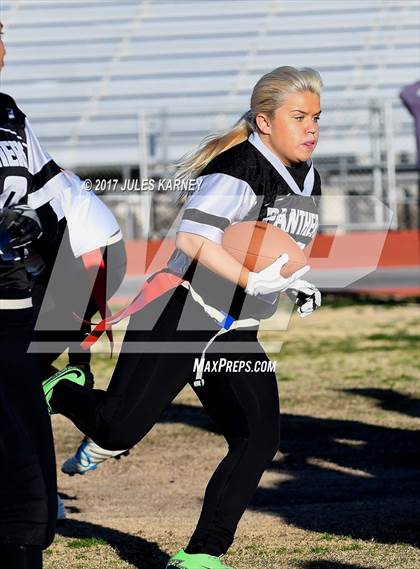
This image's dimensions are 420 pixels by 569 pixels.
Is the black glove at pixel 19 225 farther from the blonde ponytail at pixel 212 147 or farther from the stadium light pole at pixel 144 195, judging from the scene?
the stadium light pole at pixel 144 195

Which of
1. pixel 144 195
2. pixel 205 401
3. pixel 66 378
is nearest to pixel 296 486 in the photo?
pixel 66 378

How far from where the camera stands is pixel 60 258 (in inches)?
171

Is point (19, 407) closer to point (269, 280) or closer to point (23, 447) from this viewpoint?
point (23, 447)

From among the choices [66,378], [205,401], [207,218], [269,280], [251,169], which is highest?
[251,169]

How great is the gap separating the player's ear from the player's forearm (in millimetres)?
442

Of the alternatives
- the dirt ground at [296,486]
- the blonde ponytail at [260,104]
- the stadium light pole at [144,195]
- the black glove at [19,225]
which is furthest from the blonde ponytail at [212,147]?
the stadium light pole at [144,195]

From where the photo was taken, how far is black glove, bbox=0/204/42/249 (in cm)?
290

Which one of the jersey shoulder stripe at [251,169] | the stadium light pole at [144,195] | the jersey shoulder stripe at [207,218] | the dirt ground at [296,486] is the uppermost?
the jersey shoulder stripe at [251,169]

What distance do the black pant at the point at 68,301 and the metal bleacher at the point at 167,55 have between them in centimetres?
1499

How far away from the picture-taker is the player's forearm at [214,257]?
3578 mm

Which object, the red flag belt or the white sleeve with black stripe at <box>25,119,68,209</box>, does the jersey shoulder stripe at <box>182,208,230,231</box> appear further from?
the white sleeve with black stripe at <box>25,119,68,209</box>

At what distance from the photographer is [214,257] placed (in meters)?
3.58

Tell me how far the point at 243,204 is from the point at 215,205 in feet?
0.34

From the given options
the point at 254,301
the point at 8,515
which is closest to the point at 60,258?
the point at 254,301
